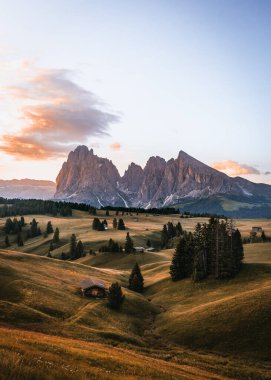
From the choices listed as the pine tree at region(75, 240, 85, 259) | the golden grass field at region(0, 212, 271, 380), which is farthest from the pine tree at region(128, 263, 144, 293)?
the pine tree at region(75, 240, 85, 259)

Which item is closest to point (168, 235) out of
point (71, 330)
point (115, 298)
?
point (115, 298)

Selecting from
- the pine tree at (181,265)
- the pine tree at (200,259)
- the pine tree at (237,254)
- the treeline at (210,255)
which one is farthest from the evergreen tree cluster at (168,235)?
the pine tree at (237,254)

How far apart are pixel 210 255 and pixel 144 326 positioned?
34.2 meters

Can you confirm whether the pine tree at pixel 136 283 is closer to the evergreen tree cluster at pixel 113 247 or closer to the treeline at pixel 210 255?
the treeline at pixel 210 255

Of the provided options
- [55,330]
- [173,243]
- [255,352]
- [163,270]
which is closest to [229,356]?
[255,352]

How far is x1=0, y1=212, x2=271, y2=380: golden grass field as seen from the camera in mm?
28812

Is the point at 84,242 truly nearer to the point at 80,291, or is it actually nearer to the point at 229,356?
the point at 80,291

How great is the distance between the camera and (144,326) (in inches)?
2606

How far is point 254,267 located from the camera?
8769 cm

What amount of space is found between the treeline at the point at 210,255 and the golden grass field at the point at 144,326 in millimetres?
3267

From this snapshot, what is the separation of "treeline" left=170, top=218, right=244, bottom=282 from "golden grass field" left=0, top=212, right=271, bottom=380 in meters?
3.27

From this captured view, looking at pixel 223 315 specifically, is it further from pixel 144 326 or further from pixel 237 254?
pixel 237 254

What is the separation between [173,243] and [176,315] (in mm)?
118821

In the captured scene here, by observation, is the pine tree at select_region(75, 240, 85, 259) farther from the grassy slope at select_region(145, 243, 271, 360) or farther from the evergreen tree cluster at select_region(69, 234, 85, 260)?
the grassy slope at select_region(145, 243, 271, 360)
